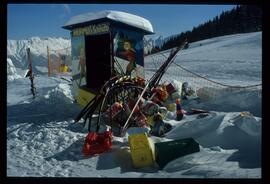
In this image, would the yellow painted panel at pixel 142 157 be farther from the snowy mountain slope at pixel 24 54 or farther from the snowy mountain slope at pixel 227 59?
the snowy mountain slope at pixel 227 59

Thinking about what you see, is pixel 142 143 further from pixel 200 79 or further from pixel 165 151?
pixel 200 79

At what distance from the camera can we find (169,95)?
6805 millimetres

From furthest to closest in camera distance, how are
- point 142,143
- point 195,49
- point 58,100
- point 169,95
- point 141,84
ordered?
point 195,49 < point 58,100 < point 169,95 < point 141,84 < point 142,143

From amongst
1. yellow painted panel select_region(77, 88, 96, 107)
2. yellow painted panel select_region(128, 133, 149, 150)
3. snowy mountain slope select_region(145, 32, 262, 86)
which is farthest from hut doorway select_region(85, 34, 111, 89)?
yellow painted panel select_region(128, 133, 149, 150)

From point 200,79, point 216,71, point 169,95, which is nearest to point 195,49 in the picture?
point 216,71

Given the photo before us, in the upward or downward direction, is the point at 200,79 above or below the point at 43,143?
above

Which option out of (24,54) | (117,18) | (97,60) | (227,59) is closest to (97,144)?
(117,18)

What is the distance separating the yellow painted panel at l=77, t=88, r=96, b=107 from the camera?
6551 millimetres

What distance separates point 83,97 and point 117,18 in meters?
1.31

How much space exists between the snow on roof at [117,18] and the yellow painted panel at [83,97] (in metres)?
1.01

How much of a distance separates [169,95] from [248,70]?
3.27 meters
